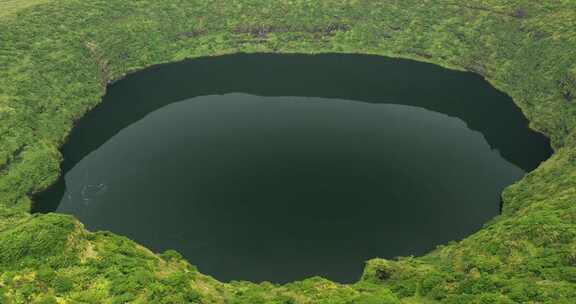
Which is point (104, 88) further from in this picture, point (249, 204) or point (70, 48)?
point (249, 204)

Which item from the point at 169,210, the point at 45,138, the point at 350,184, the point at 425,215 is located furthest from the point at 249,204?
the point at 45,138

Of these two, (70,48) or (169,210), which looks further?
(70,48)

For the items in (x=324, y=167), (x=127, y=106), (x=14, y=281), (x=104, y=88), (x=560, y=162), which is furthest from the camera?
(x=104, y=88)

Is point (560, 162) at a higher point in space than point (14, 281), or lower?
higher

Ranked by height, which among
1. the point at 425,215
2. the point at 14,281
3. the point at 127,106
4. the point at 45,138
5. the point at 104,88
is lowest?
the point at 14,281

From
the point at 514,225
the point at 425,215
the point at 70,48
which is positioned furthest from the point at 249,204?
the point at 70,48

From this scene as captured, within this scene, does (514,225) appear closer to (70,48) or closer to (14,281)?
(14,281)

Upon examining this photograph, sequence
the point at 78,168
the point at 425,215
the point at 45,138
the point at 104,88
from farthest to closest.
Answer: the point at 104,88 < the point at 45,138 < the point at 78,168 < the point at 425,215
